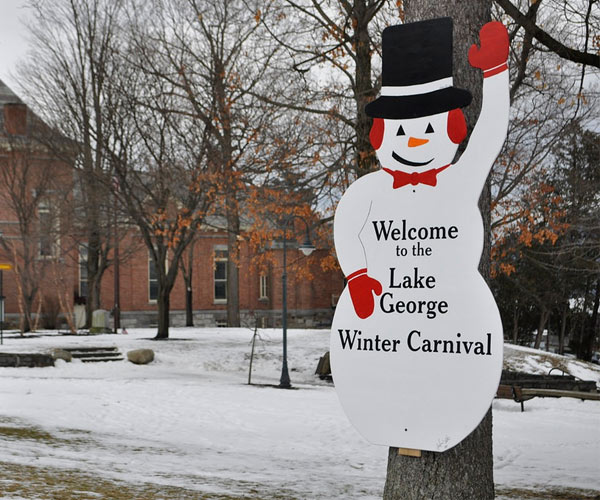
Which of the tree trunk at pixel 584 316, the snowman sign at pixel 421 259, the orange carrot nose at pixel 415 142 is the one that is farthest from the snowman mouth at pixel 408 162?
the tree trunk at pixel 584 316

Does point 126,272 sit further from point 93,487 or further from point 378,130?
point 378,130

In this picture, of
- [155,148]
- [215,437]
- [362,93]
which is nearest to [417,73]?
[215,437]

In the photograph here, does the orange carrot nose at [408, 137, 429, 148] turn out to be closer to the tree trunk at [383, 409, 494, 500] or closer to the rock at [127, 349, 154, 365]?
the tree trunk at [383, 409, 494, 500]

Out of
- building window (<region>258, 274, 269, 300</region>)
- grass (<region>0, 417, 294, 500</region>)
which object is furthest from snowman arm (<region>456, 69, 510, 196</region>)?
building window (<region>258, 274, 269, 300</region>)

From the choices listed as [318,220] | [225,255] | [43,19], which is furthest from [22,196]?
[318,220]

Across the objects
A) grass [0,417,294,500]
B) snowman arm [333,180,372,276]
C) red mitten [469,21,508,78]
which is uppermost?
red mitten [469,21,508,78]

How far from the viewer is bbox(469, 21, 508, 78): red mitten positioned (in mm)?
5379

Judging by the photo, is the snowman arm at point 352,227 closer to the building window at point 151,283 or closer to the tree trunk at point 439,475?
the tree trunk at point 439,475

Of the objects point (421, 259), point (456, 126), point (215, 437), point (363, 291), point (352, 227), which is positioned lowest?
point (215, 437)

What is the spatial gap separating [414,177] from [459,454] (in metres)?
2.20

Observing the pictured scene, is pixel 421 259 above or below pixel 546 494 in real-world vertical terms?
above

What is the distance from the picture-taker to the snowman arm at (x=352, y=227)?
578 cm

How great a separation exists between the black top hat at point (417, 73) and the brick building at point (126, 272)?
2966 centimetres

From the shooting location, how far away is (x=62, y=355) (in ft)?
74.4
